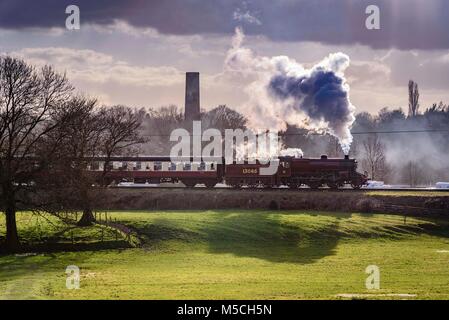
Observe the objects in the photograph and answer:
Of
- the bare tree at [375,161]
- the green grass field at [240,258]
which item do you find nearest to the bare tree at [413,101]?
the bare tree at [375,161]

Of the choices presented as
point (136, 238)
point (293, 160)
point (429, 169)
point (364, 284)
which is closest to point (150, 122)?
point (429, 169)

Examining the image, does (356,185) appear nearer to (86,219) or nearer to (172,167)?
(172,167)

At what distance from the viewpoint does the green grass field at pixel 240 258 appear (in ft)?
125

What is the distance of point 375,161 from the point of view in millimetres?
129875

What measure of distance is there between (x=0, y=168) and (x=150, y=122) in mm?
131709

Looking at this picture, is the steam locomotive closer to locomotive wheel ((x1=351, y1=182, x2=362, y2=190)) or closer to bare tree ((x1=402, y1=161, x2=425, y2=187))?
locomotive wheel ((x1=351, y1=182, x2=362, y2=190))

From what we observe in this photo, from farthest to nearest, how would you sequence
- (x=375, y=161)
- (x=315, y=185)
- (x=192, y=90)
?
(x=192, y=90), (x=375, y=161), (x=315, y=185)

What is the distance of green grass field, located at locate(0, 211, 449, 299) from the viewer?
38.1 meters

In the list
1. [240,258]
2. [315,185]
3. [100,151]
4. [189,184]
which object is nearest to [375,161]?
[189,184]

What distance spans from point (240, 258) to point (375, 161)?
3148 inches

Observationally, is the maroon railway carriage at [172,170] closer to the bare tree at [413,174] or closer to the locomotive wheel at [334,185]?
the locomotive wheel at [334,185]

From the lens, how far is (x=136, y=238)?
59.8 metres

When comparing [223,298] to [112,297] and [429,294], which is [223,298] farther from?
[429,294]

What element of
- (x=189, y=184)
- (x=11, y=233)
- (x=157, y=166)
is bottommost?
(x=11, y=233)
